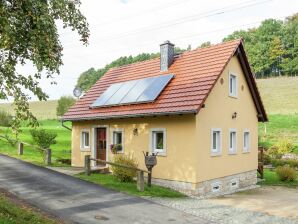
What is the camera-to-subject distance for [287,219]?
13312 mm

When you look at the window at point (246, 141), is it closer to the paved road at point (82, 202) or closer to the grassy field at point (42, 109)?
the paved road at point (82, 202)

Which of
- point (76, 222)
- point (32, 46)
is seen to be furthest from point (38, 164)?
point (32, 46)

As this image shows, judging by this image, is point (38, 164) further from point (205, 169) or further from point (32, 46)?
point (32, 46)

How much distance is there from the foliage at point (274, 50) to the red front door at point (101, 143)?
81.0 m

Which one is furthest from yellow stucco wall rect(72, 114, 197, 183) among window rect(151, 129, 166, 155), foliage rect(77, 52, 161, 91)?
foliage rect(77, 52, 161, 91)

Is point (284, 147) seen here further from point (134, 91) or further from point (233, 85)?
point (134, 91)

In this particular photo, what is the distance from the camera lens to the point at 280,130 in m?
46.9

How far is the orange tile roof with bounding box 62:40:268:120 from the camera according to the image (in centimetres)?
1686

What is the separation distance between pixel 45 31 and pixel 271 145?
33.7 metres

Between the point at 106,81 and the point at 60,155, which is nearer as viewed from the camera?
the point at 106,81

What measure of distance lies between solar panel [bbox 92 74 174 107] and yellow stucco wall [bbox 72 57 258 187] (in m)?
1.02

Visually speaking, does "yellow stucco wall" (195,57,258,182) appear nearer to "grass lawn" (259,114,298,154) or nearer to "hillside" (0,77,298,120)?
"grass lawn" (259,114,298,154)

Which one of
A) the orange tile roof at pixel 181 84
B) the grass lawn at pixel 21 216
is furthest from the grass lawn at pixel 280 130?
the grass lawn at pixel 21 216

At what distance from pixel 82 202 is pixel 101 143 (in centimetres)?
835
